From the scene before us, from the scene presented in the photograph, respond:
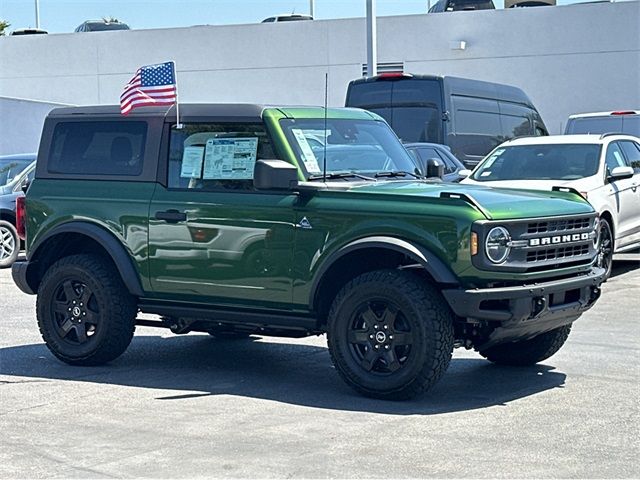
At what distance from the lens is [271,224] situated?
8477 millimetres

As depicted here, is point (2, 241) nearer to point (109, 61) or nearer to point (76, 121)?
point (76, 121)

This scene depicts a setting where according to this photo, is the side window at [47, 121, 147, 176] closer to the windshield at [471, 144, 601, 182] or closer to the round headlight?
the round headlight

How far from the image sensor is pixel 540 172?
14492mm

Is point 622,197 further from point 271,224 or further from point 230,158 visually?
point 271,224

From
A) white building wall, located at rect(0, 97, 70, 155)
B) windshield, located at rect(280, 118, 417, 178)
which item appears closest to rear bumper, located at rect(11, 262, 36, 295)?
windshield, located at rect(280, 118, 417, 178)

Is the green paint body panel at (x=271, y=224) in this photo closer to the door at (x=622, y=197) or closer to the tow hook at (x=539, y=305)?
the tow hook at (x=539, y=305)

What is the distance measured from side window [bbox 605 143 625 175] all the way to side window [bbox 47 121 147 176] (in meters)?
7.18

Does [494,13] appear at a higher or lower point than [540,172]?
higher

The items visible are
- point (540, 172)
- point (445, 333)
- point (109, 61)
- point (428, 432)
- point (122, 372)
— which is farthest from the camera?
point (109, 61)

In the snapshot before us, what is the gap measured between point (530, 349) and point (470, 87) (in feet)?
41.4

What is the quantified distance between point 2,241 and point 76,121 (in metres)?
8.36

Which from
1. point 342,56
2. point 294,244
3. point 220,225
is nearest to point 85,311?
point 220,225

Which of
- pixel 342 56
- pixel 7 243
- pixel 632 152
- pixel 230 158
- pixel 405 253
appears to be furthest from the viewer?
pixel 342 56

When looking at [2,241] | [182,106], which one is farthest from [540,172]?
[2,241]
